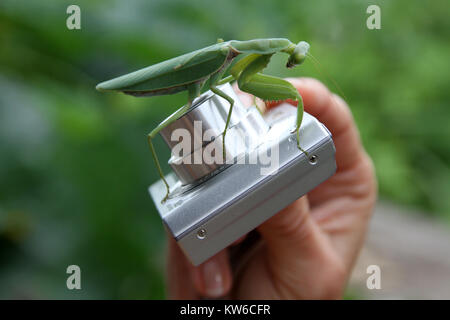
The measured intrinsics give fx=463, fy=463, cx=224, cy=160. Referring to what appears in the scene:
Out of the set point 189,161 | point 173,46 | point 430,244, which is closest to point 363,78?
point 430,244

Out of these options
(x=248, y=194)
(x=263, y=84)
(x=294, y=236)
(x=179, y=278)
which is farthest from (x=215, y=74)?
(x=179, y=278)

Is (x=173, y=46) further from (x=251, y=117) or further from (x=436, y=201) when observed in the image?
(x=436, y=201)

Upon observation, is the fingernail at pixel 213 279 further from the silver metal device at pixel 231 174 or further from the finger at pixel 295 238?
the silver metal device at pixel 231 174

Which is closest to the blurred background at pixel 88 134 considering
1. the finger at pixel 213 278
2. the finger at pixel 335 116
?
the finger at pixel 335 116

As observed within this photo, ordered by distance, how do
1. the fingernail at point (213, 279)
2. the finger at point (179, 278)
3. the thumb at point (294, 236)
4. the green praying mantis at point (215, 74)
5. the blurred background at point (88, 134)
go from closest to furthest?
1. the green praying mantis at point (215, 74)
2. the thumb at point (294, 236)
3. the fingernail at point (213, 279)
4. the finger at point (179, 278)
5. the blurred background at point (88, 134)

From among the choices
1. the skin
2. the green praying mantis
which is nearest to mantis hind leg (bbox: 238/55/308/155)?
the green praying mantis

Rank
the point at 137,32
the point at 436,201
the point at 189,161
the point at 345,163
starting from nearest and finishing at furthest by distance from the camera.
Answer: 1. the point at 189,161
2. the point at 345,163
3. the point at 137,32
4. the point at 436,201
